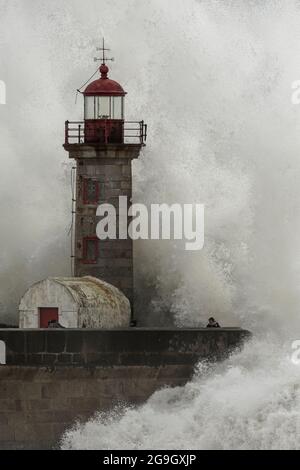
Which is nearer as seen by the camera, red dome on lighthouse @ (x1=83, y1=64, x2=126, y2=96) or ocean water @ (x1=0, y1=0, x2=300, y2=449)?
ocean water @ (x1=0, y1=0, x2=300, y2=449)

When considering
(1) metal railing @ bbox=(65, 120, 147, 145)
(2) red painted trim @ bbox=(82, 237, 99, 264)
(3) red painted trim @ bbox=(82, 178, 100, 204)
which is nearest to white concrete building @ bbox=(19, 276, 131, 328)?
(2) red painted trim @ bbox=(82, 237, 99, 264)

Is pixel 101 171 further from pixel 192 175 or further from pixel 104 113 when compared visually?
pixel 192 175

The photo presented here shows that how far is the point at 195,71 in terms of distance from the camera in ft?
97.8

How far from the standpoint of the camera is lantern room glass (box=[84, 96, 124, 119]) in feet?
87.8

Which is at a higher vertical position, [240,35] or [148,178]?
[240,35]

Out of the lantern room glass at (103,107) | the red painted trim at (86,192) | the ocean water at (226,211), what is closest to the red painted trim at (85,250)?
the red painted trim at (86,192)

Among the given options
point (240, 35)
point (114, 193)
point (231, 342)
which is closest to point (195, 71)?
point (240, 35)

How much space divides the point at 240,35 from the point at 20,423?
784 centimetres

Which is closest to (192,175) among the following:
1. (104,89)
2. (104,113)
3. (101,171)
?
(101,171)

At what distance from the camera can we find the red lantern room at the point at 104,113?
26734mm

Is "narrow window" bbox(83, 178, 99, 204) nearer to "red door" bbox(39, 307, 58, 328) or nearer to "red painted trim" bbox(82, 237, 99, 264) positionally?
"red painted trim" bbox(82, 237, 99, 264)
